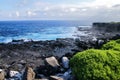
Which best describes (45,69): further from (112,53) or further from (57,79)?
(112,53)

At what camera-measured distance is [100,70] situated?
1238cm

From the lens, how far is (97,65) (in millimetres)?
12555

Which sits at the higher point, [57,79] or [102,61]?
[102,61]

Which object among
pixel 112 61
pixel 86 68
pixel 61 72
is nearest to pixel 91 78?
pixel 86 68

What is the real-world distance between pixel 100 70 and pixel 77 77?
3.59 ft

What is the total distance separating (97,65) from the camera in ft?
41.2

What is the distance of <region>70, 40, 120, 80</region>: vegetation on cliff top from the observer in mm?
12305

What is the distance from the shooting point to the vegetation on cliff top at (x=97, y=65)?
12.3 metres

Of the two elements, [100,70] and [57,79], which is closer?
[100,70]

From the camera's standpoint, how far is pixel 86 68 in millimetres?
12406

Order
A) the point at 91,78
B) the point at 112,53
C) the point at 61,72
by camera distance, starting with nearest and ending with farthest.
Answer: the point at 91,78 → the point at 112,53 → the point at 61,72

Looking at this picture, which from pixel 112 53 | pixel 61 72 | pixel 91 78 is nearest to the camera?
pixel 91 78

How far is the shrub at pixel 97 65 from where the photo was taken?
1230cm

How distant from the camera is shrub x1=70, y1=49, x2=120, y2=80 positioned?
12.3 m
